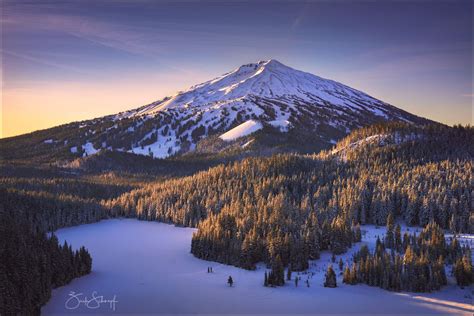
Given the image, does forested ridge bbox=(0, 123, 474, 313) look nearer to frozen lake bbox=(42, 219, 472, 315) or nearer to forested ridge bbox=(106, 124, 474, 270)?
forested ridge bbox=(106, 124, 474, 270)

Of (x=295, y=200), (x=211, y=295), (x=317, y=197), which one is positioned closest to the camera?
(x=211, y=295)

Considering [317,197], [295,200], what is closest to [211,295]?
[317,197]

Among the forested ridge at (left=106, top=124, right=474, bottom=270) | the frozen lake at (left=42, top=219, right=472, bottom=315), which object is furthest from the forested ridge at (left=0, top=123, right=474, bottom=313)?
the frozen lake at (left=42, top=219, right=472, bottom=315)

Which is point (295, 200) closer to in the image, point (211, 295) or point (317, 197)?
point (317, 197)

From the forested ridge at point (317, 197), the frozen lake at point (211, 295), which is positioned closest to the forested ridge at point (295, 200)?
the forested ridge at point (317, 197)

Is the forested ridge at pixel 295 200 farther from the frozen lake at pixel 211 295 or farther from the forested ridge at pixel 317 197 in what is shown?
the frozen lake at pixel 211 295

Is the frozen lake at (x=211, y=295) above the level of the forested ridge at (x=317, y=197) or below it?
below

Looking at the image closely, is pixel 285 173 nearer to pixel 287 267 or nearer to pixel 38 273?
pixel 287 267
